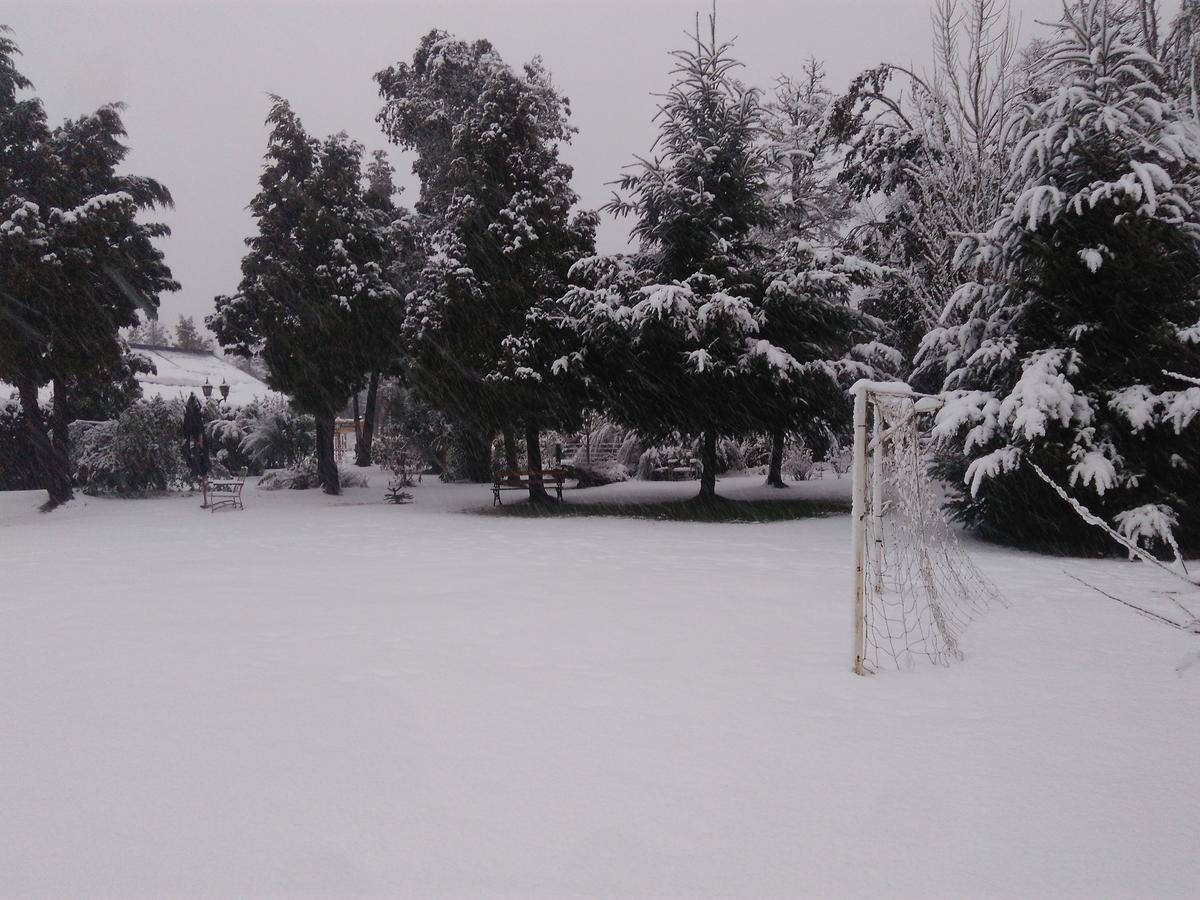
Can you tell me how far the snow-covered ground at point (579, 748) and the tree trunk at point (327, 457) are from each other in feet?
38.0

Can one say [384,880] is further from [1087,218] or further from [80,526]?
[80,526]

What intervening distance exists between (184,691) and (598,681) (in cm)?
247

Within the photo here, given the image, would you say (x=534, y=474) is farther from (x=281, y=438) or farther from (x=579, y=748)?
(x=579, y=748)

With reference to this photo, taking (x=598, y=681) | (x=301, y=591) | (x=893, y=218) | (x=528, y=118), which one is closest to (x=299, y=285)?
(x=528, y=118)

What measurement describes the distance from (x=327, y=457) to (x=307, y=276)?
462 centimetres

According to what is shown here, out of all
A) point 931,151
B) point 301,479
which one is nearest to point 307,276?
point 301,479

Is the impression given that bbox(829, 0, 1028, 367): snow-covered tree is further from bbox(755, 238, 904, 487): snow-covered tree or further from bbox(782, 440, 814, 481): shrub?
bbox(782, 440, 814, 481): shrub

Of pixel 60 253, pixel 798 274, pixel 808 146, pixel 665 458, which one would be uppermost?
pixel 808 146

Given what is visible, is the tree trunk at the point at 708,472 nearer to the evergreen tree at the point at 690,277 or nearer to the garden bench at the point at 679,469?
the evergreen tree at the point at 690,277

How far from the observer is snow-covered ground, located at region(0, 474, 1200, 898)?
2596 millimetres

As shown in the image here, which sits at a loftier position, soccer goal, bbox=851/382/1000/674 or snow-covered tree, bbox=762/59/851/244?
snow-covered tree, bbox=762/59/851/244

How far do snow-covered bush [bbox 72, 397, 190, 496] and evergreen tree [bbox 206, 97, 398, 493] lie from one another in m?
2.66

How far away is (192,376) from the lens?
33875 mm

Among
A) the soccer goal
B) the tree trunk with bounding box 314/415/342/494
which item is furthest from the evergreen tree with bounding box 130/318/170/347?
the soccer goal
